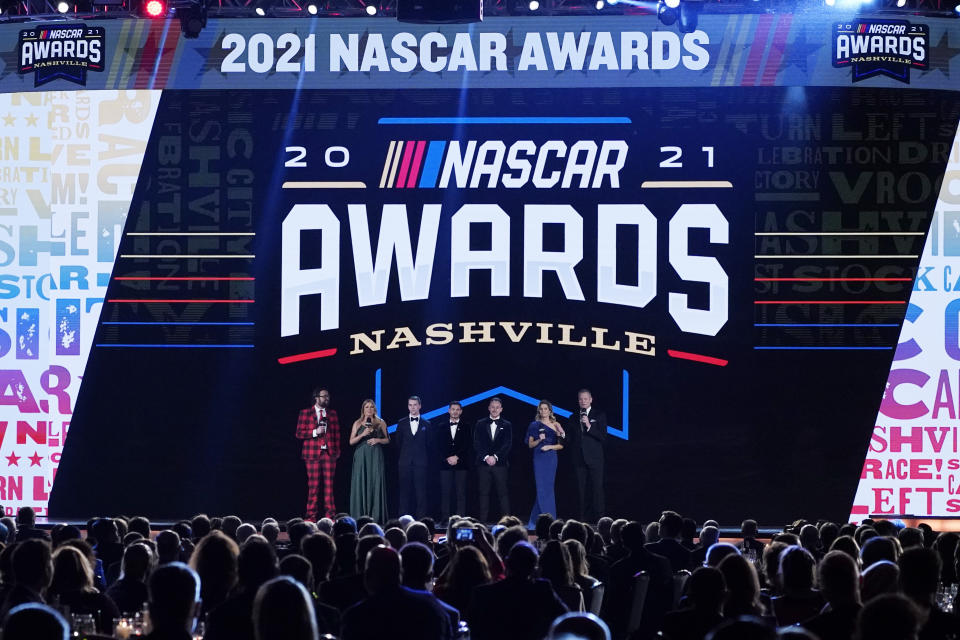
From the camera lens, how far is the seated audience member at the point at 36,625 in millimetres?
2854

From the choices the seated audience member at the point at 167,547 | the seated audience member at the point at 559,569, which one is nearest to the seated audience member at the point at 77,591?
the seated audience member at the point at 167,547

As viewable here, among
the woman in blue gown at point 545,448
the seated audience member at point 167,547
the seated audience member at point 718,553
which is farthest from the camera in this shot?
the woman in blue gown at point 545,448

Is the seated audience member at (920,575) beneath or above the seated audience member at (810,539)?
above

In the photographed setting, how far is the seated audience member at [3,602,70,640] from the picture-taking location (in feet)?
9.36

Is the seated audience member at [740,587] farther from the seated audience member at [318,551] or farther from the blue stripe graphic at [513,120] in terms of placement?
the blue stripe graphic at [513,120]

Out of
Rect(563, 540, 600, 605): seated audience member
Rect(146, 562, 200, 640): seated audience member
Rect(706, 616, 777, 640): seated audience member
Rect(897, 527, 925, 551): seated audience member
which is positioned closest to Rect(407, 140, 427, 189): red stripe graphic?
Rect(897, 527, 925, 551): seated audience member

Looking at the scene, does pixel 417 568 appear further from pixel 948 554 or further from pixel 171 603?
pixel 948 554

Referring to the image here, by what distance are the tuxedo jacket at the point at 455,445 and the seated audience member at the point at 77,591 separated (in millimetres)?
9489

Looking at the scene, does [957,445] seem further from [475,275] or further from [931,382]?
[475,275]

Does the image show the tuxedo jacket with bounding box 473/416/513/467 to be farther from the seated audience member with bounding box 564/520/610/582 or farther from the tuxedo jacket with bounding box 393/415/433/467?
the seated audience member with bounding box 564/520/610/582

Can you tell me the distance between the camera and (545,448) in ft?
47.4

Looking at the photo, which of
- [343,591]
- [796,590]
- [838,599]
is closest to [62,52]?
[343,591]

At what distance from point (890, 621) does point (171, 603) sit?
192 centimetres

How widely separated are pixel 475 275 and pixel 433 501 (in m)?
2.74
